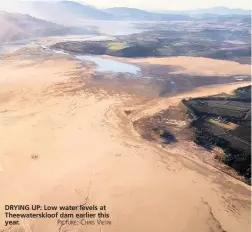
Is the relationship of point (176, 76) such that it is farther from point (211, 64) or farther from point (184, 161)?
point (184, 161)

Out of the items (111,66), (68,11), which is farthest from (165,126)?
(68,11)

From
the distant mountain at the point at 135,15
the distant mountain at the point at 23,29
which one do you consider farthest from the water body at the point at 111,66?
the distant mountain at the point at 135,15

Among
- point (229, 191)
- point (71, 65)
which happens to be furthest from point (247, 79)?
point (229, 191)

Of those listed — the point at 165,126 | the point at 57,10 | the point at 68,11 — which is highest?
the point at 165,126

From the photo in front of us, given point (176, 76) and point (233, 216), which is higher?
point (233, 216)

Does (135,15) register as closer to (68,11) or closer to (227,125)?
(68,11)

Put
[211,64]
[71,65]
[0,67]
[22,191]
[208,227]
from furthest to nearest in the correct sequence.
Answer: [211,64], [71,65], [0,67], [22,191], [208,227]
